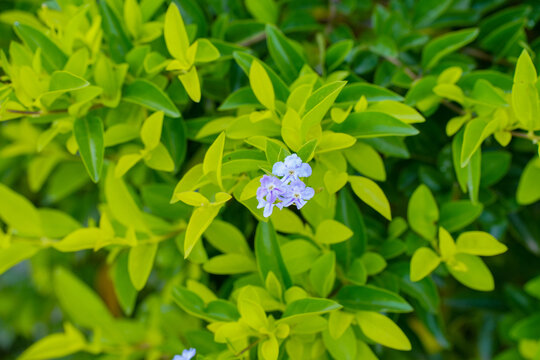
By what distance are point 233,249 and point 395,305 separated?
0.22 metres

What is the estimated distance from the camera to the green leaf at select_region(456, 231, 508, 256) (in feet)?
1.89

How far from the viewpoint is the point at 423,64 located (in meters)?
0.72

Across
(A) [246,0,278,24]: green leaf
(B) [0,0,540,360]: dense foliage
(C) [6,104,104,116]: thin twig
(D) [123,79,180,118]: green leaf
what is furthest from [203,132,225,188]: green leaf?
(A) [246,0,278,24]: green leaf

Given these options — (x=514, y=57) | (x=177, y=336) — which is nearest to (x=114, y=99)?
(x=177, y=336)

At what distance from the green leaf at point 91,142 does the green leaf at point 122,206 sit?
68 millimetres

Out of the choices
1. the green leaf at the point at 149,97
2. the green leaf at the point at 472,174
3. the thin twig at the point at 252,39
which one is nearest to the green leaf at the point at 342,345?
the green leaf at the point at 472,174

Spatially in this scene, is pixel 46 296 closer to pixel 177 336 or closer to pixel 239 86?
pixel 177 336

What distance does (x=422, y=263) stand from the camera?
60cm

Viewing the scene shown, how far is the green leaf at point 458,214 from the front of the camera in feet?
2.06

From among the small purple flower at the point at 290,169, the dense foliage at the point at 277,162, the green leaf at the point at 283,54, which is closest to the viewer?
the small purple flower at the point at 290,169

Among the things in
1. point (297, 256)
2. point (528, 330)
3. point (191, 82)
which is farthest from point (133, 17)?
point (528, 330)

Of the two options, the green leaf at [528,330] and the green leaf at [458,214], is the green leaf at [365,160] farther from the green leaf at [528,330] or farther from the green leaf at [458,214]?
the green leaf at [528,330]

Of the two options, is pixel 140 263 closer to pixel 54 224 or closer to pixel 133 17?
pixel 54 224

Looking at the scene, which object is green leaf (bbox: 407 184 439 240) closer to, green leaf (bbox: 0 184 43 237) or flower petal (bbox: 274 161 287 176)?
flower petal (bbox: 274 161 287 176)
